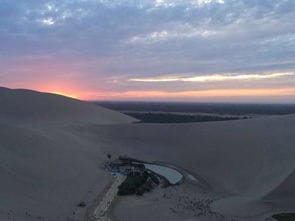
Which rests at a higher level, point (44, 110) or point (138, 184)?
point (44, 110)

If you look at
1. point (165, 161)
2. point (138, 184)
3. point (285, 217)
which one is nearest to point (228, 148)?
point (165, 161)

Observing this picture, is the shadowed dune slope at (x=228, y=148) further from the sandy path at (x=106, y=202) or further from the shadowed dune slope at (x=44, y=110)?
the shadowed dune slope at (x=44, y=110)

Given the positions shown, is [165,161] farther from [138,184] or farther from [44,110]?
[44,110]

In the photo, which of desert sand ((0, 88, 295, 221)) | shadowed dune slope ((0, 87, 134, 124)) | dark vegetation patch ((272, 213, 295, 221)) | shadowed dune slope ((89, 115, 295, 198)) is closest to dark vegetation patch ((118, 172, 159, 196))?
desert sand ((0, 88, 295, 221))

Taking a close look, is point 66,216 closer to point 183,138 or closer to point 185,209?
point 185,209

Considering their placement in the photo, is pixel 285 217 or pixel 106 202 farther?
pixel 106 202

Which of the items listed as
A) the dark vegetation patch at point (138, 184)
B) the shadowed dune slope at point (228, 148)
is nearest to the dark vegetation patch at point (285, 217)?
the shadowed dune slope at point (228, 148)
